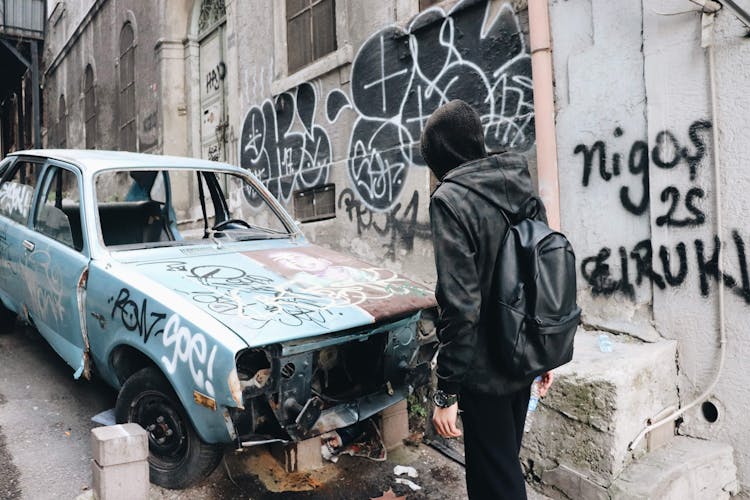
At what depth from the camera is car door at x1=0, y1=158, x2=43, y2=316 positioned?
13.1ft

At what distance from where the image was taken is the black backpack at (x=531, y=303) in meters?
1.86

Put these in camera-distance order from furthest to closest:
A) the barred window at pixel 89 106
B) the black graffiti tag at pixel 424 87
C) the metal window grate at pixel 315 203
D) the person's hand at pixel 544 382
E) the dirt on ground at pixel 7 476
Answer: the barred window at pixel 89 106, the metal window grate at pixel 315 203, the black graffiti tag at pixel 424 87, the dirt on ground at pixel 7 476, the person's hand at pixel 544 382

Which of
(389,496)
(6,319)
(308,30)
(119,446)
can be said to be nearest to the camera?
(119,446)

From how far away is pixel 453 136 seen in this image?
78.5 inches

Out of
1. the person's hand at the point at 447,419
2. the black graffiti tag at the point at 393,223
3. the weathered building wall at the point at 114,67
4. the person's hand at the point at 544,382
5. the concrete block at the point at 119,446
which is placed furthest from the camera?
the weathered building wall at the point at 114,67

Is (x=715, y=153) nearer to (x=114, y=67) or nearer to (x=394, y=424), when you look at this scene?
(x=394, y=424)

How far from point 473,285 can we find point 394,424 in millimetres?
1978

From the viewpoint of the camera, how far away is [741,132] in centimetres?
318

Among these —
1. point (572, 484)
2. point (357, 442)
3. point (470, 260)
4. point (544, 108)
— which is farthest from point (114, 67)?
point (470, 260)

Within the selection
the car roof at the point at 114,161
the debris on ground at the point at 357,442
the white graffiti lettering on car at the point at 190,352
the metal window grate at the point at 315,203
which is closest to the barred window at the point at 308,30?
the metal window grate at the point at 315,203

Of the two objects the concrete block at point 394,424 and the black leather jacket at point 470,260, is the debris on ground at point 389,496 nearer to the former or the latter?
the concrete block at point 394,424

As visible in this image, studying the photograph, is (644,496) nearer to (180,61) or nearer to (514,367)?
(514,367)

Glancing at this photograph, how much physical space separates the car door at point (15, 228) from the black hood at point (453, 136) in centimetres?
318

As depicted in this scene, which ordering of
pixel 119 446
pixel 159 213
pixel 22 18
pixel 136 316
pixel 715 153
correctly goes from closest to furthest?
pixel 119 446 → pixel 136 316 → pixel 715 153 → pixel 159 213 → pixel 22 18
